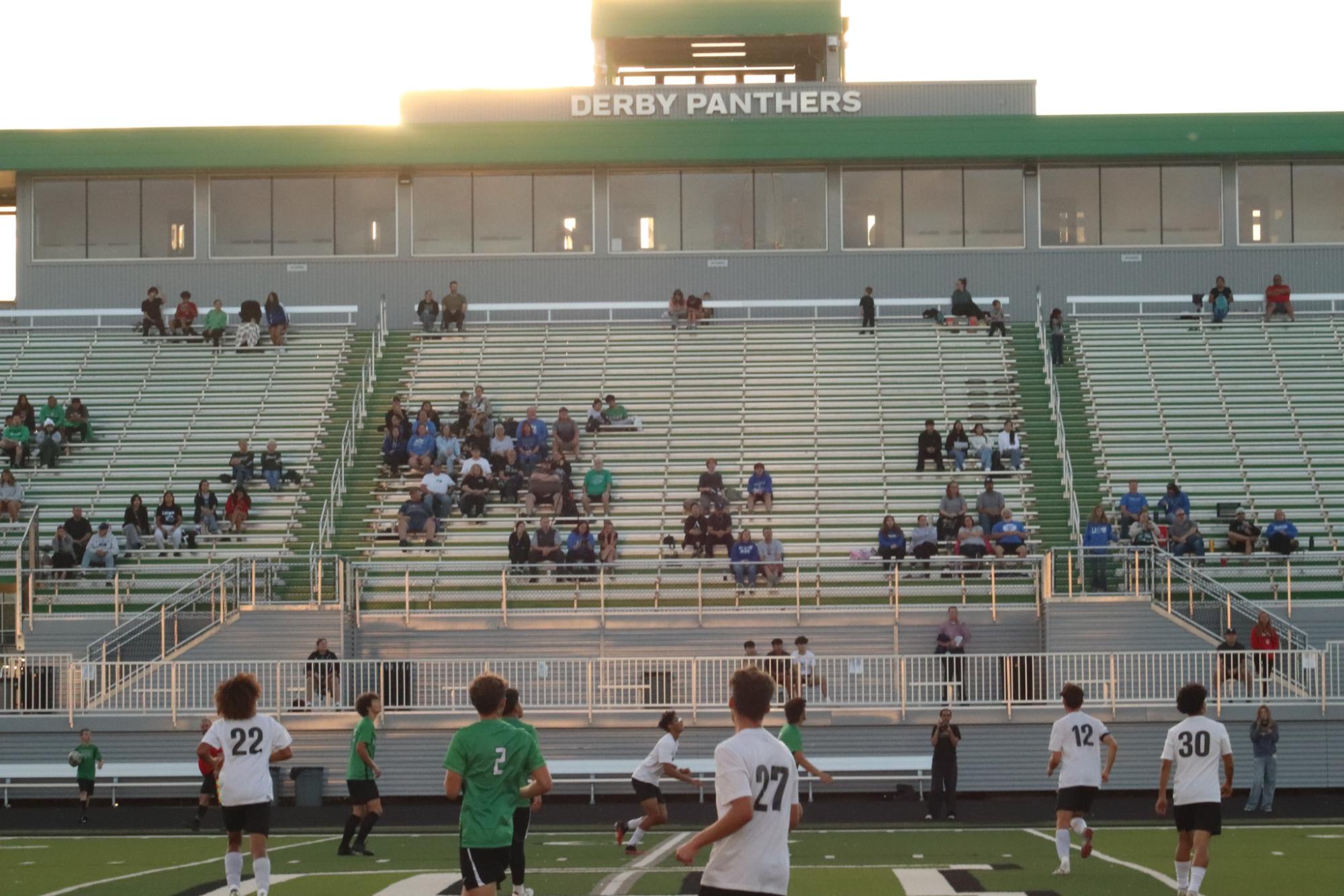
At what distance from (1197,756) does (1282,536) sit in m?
18.6

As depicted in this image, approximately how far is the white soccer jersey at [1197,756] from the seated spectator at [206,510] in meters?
22.8

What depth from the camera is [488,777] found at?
11.2 metres

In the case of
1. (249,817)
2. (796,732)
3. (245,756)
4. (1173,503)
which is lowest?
(249,817)

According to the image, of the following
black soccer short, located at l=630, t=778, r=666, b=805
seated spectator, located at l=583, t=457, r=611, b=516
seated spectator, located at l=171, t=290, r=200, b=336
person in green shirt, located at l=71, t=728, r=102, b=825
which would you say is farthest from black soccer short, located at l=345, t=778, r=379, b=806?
seated spectator, located at l=171, t=290, r=200, b=336

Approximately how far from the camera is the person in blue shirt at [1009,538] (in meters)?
31.8

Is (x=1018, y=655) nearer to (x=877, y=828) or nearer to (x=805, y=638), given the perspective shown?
(x=805, y=638)

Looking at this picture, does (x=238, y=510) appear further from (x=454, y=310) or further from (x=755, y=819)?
(x=755, y=819)

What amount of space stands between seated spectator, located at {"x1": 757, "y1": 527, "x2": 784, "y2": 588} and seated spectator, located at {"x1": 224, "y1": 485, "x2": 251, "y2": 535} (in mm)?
9142

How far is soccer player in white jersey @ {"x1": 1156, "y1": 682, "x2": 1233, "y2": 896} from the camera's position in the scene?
1438 centimetres

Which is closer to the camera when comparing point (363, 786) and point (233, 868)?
point (233, 868)

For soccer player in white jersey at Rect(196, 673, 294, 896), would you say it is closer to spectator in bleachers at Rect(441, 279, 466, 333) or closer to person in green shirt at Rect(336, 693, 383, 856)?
person in green shirt at Rect(336, 693, 383, 856)

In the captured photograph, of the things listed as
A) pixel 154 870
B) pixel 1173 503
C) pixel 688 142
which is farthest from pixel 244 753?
pixel 688 142

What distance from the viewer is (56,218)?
4584cm

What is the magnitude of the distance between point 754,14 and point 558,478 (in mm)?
17244
